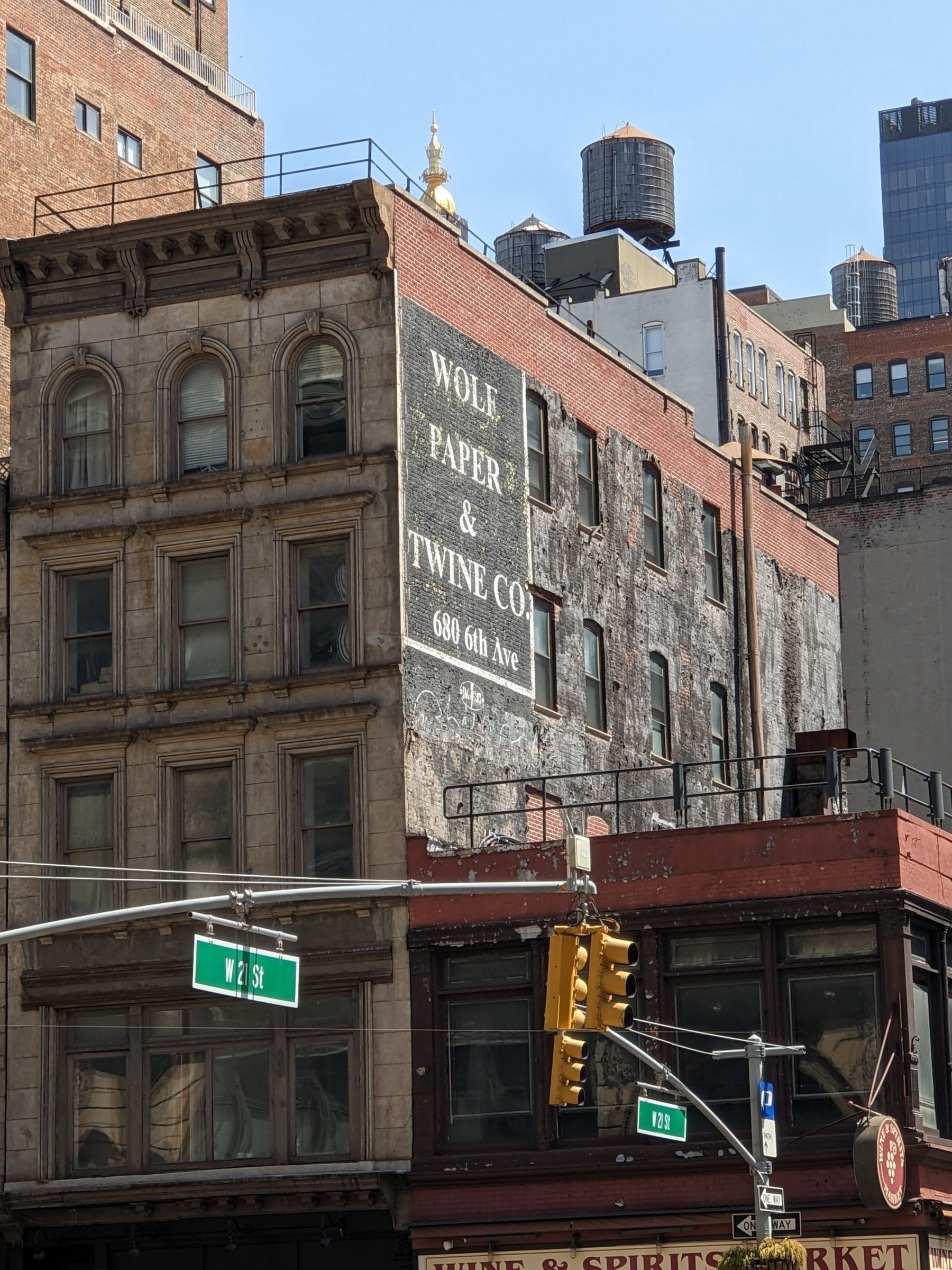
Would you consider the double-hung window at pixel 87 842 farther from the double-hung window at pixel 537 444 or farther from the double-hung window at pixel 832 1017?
the double-hung window at pixel 832 1017

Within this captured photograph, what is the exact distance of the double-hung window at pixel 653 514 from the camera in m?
48.2

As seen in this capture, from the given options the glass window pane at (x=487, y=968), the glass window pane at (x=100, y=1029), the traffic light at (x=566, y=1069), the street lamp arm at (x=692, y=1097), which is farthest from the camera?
the glass window pane at (x=100, y=1029)

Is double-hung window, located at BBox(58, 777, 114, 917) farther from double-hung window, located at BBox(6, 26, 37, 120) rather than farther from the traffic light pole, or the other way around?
double-hung window, located at BBox(6, 26, 37, 120)

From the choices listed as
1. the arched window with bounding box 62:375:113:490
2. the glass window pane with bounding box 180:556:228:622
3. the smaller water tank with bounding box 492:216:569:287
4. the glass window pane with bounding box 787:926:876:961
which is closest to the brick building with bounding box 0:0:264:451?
the arched window with bounding box 62:375:113:490

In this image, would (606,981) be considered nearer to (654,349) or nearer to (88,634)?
(88,634)

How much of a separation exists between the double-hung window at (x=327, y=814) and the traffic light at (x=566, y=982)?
54.2 feet

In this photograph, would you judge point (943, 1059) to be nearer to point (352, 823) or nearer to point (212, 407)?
point (352, 823)

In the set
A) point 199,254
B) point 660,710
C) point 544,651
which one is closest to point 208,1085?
point 544,651

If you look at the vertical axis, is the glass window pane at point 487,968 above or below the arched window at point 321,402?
below

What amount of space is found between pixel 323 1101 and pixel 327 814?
4.46 m

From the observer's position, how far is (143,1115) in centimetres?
3834

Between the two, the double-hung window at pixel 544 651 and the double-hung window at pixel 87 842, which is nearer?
the double-hung window at pixel 87 842

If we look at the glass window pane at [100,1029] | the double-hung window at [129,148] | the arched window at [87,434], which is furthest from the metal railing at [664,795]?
the double-hung window at [129,148]

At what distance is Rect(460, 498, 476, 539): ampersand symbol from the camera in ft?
134
